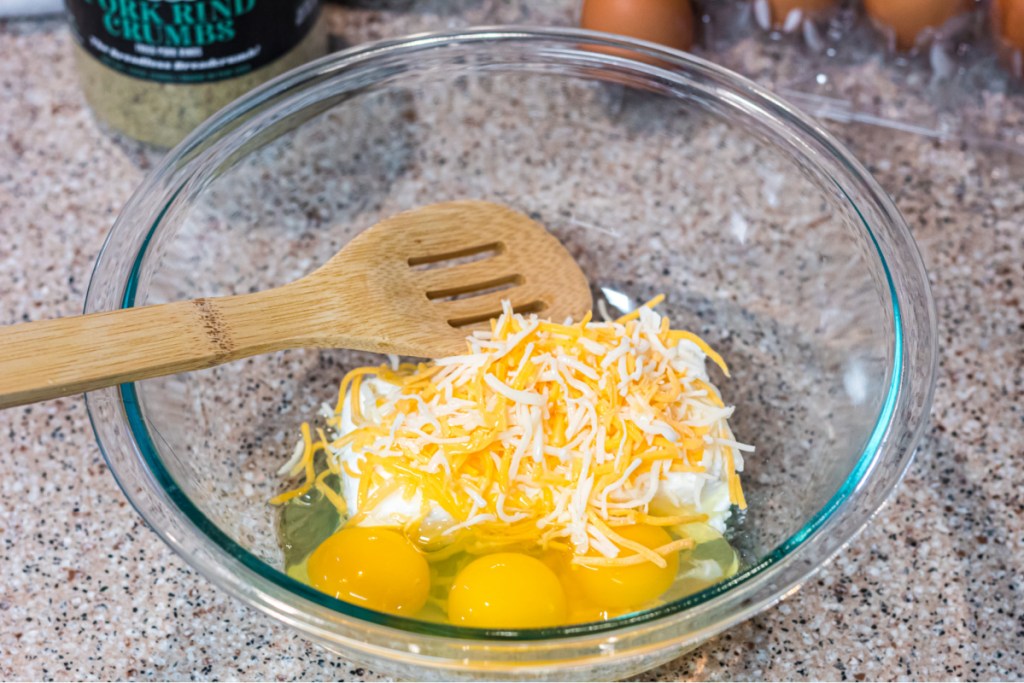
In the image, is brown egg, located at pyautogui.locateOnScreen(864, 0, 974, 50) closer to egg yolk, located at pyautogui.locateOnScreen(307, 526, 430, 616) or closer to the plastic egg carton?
the plastic egg carton

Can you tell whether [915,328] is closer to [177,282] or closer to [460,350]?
→ [460,350]

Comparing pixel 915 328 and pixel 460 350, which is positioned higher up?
pixel 915 328

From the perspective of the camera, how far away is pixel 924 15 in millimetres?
1443

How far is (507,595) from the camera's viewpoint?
963 millimetres

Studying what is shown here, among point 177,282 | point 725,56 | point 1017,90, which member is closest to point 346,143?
point 177,282

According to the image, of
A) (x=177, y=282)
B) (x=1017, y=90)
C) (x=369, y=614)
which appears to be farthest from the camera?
(x=1017, y=90)

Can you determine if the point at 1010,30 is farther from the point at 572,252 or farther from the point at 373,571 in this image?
the point at 373,571

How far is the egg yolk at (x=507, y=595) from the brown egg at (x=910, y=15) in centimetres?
99

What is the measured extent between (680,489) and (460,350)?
0.94 feet

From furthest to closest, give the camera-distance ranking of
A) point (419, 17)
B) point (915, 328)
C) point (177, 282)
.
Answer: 1. point (419, 17)
2. point (177, 282)
3. point (915, 328)

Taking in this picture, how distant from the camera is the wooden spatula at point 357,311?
2.92 feet

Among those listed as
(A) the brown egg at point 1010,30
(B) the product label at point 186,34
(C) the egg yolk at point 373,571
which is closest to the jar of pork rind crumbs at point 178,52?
(B) the product label at point 186,34

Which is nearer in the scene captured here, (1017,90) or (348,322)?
(348,322)

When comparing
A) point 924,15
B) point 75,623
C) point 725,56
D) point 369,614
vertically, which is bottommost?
point 75,623
